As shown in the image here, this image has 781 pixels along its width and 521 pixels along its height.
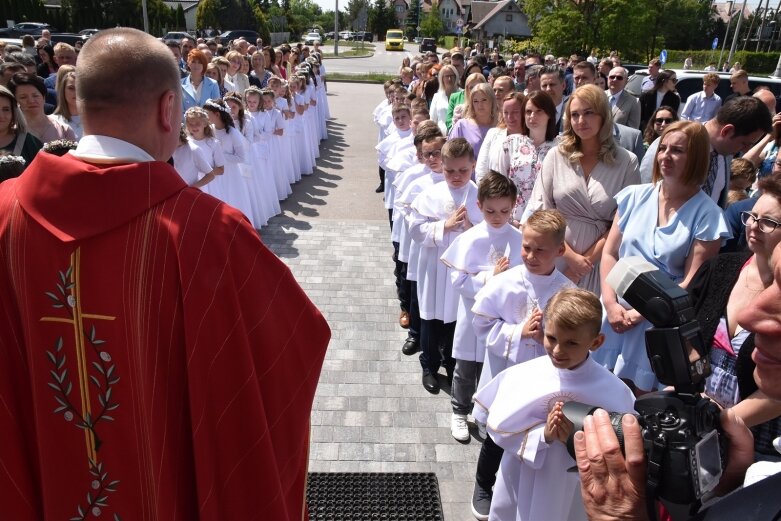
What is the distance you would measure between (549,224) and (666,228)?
74 cm

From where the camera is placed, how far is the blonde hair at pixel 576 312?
8.18 feet

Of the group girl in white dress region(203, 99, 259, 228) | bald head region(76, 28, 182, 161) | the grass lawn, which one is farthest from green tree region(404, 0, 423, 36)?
bald head region(76, 28, 182, 161)

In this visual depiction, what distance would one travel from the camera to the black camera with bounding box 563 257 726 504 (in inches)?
51.7

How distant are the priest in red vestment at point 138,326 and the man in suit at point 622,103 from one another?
712cm

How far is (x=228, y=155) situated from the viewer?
7277mm

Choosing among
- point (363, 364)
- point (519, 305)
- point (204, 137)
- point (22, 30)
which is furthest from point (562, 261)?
point (22, 30)

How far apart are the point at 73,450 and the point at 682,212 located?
311 cm

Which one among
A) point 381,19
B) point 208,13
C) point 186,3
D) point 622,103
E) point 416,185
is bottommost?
point 416,185

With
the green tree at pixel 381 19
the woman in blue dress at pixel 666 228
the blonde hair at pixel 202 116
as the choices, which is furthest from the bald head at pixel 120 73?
the green tree at pixel 381 19

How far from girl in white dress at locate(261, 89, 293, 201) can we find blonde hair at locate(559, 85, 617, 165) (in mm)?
5991

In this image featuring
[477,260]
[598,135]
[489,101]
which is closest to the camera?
[477,260]

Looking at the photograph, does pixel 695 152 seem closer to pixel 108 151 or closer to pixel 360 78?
pixel 108 151

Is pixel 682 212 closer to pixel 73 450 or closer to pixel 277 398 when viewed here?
pixel 277 398

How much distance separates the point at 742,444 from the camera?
1.57 meters
